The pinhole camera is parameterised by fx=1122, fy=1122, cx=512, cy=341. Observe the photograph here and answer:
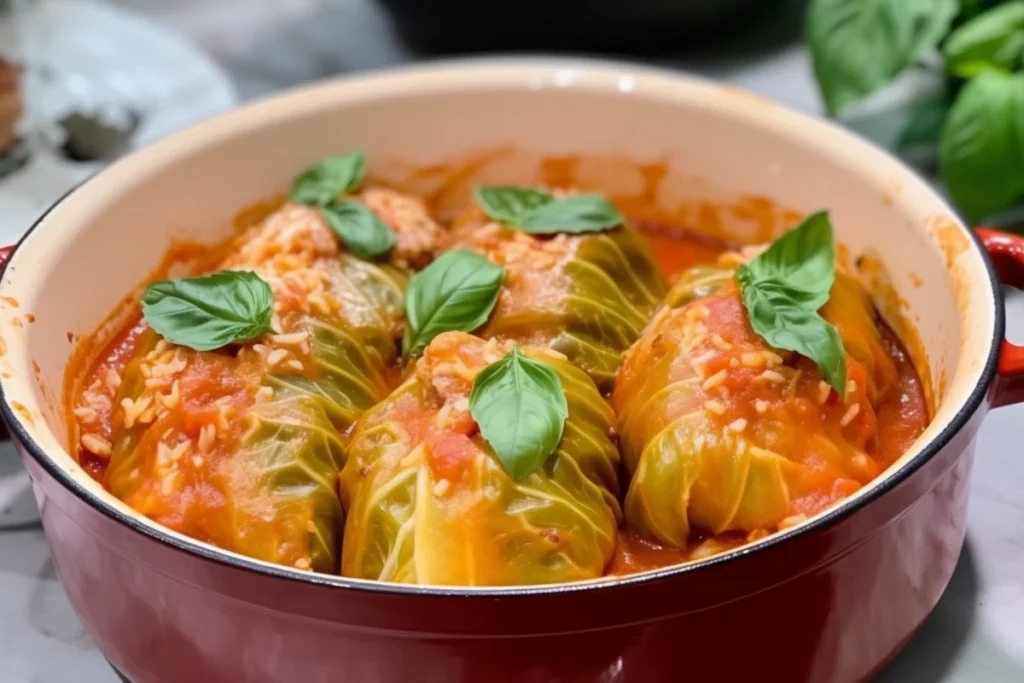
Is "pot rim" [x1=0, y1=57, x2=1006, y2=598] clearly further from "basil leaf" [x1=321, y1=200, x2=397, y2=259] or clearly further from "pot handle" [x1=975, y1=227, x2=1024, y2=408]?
"basil leaf" [x1=321, y1=200, x2=397, y2=259]

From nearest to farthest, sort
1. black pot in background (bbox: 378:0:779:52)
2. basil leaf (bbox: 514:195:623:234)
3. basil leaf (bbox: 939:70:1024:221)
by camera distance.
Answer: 1. basil leaf (bbox: 514:195:623:234)
2. basil leaf (bbox: 939:70:1024:221)
3. black pot in background (bbox: 378:0:779:52)

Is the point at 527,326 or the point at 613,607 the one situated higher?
Result: the point at 613,607

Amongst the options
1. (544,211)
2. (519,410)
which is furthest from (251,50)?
(519,410)

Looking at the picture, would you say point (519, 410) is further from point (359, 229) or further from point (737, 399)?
point (359, 229)

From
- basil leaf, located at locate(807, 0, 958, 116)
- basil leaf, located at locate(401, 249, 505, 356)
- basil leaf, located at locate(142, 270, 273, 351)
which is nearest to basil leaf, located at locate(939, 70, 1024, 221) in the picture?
basil leaf, located at locate(807, 0, 958, 116)

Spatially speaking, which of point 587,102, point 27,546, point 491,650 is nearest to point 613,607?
point 491,650

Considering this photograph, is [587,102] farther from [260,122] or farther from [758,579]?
[758,579]
